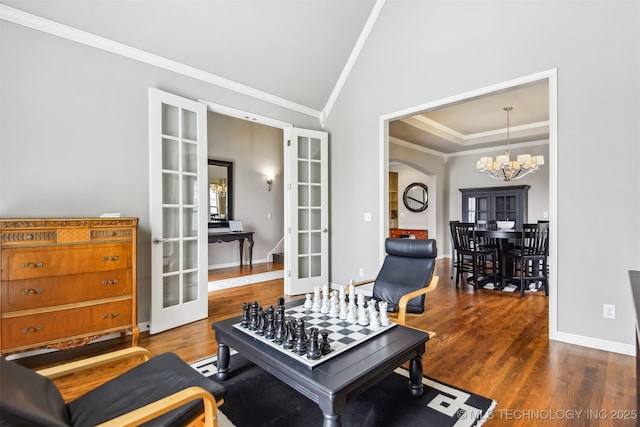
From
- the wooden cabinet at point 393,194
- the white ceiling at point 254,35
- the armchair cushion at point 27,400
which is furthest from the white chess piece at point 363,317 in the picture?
the wooden cabinet at point 393,194

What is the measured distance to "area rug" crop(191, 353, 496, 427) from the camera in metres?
1.74

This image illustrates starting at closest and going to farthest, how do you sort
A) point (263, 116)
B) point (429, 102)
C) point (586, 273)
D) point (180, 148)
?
1. point (586, 273)
2. point (180, 148)
3. point (429, 102)
4. point (263, 116)

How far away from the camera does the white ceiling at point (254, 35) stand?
2.80 meters

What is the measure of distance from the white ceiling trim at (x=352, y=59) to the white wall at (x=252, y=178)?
247 centimetres

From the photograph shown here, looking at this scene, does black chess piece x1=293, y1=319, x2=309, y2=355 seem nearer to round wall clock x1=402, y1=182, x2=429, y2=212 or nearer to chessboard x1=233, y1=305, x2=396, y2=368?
chessboard x1=233, y1=305, x2=396, y2=368

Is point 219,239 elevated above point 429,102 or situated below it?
below

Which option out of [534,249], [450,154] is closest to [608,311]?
[534,249]

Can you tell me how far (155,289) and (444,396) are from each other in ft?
8.82

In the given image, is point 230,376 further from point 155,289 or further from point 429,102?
point 429,102

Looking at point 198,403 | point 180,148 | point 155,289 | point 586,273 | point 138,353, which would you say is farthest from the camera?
point 180,148

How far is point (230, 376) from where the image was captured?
221 centimetres

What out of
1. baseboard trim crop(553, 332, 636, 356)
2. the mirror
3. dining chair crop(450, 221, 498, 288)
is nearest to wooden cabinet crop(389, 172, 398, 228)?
dining chair crop(450, 221, 498, 288)

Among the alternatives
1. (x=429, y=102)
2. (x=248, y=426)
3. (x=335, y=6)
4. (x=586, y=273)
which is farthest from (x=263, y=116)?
(x=586, y=273)

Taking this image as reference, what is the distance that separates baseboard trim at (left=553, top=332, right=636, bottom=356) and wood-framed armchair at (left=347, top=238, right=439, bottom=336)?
121cm
